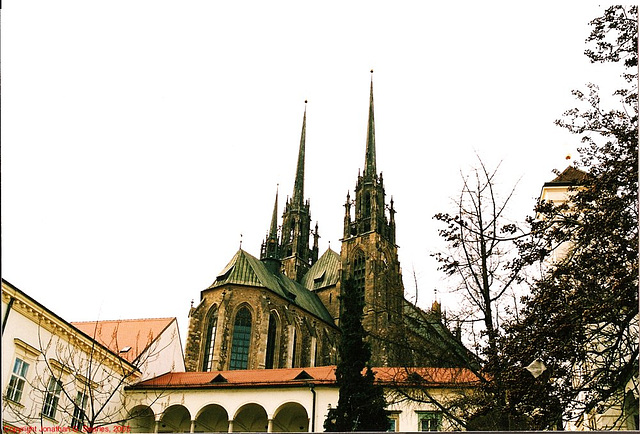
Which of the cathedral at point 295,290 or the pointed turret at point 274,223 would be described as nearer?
the cathedral at point 295,290

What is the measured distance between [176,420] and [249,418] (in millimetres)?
2077

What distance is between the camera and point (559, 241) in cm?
697

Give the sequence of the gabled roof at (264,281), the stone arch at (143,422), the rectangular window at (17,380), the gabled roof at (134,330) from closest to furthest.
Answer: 1. the rectangular window at (17,380)
2. the stone arch at (143,422)
3. the gabled roof at (134,330)
4. the gabled roof at (264,281)

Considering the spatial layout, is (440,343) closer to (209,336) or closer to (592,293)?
(592,293)

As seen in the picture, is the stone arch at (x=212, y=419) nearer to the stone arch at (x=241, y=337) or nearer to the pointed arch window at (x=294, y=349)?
the stone arch at (x=241, y=337)

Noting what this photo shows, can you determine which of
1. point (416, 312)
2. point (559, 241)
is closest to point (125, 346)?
point (416, 312)

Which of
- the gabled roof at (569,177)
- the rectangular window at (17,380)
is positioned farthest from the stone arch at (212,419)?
the gabled roof at (569,177)

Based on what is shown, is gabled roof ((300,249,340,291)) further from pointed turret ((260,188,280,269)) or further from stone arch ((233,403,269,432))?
stone arch ((233,403,269,432))

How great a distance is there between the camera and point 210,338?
2903cm

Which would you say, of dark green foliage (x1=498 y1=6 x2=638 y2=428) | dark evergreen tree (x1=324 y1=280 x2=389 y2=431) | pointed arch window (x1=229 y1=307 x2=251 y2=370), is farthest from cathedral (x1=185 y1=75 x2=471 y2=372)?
dark green foliage (x1=498 y1=6 x2=638 y2=428)

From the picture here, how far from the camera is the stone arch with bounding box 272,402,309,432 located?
17769 millimetres

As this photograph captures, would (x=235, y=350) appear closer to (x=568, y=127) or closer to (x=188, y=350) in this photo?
(x=188, y=350)

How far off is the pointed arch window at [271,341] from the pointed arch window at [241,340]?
3.57 ft

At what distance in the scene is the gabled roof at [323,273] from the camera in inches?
1549
